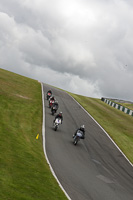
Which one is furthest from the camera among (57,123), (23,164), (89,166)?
(57,123)

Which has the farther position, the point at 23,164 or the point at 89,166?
the point at 89,166

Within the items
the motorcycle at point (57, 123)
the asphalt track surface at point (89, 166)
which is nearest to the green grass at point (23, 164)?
the asphalt track surface at point (89, 166)

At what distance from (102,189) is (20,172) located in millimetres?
4353

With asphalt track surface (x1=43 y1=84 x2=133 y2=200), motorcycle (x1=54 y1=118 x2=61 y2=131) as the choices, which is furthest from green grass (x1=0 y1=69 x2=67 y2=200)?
motorcycle (x1=54 y1=118 x2=61 y2=131)

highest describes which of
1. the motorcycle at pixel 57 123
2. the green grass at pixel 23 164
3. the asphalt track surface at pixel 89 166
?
the motorcycle at pixel 57 123

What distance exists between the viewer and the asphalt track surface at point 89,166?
11.9 metres

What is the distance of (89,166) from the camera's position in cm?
1580

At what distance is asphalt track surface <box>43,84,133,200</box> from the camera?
39.0 ft

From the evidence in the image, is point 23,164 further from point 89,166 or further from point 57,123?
point 57,123

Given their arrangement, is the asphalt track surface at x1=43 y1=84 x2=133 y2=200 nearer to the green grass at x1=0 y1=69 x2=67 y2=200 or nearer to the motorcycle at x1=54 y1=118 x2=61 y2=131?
the motorcycle at x1=54 y1=118 x2=61 y2=131

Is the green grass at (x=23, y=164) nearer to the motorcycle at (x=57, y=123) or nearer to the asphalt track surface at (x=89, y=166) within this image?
the asphalt track surface at (x=89, y=166)

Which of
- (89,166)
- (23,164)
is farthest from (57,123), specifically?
(23,164)

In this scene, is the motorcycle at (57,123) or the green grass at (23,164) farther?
the motorcycle at (57,123)

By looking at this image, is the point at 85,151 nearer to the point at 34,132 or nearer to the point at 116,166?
the point at 116,166
